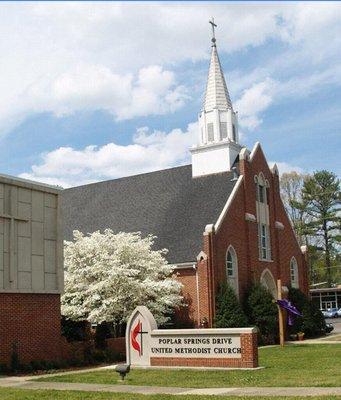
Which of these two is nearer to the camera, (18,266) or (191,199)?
(18,266)

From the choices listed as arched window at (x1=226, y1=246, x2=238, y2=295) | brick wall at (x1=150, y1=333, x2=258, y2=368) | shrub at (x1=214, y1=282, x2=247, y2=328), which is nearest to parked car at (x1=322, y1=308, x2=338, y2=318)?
arched window at (x1=226, y1=246, x2=238, y2=295)

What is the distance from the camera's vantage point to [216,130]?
4097 cm

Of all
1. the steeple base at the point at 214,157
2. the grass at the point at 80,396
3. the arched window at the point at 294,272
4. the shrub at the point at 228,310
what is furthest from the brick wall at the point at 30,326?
the arched window at the point at 294,272

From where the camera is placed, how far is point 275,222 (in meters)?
42.2

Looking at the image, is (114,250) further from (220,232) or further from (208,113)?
(208,113)

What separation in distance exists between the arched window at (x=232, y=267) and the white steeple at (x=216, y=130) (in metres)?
5.55

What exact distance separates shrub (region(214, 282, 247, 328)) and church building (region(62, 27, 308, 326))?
0.42 meters

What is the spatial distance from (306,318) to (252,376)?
68.5 feet

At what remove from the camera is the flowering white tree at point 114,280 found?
3041 cm

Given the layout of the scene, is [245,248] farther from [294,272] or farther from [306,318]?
[294,272]

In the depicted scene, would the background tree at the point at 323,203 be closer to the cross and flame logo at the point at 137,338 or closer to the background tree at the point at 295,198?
the background tree at the point at 295,198

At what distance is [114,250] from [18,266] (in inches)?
361

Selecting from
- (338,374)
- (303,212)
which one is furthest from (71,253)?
(303,212)

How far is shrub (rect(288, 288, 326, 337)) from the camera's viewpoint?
38.0m
